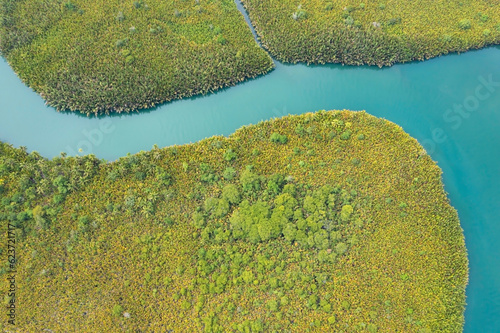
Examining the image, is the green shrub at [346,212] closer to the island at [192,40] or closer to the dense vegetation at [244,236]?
the dense vegetation at [244,236]

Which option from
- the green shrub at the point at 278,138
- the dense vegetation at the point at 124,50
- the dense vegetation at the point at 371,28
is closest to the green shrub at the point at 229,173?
the green shrub at the point at 278,138

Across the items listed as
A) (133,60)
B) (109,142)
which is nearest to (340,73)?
(133,60)

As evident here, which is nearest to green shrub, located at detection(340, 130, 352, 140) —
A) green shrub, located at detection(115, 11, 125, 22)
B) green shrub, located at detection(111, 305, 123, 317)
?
green shrub, located at detection(111, 305, 123, 317)

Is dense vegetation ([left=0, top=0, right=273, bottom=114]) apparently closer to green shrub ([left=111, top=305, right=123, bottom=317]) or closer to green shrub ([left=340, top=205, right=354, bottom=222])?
green shrub ([left=340, top=205, right=354, bottom=222])

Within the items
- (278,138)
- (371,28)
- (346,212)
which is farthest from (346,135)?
(371,28)

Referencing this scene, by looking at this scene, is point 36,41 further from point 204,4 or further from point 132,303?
point 132,303

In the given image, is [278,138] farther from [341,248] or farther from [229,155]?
[341,248]
